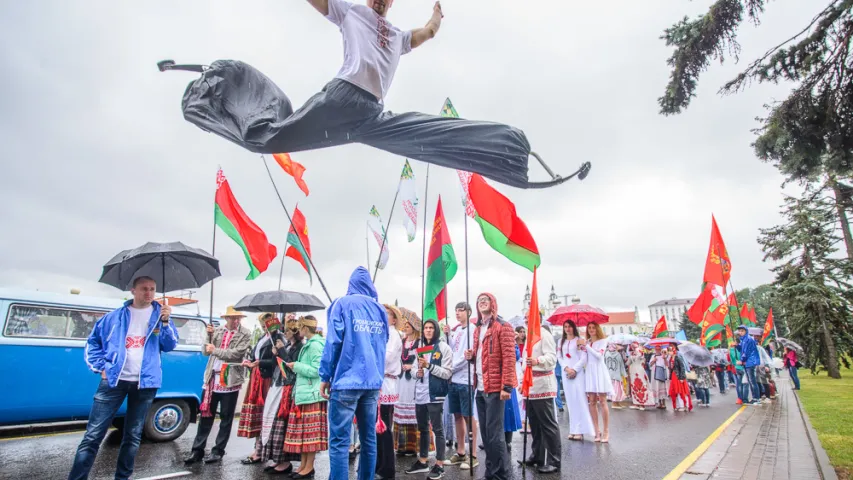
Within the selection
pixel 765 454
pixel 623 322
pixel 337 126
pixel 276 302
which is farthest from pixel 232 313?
pixel 623 322

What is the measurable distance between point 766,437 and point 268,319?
7.85m

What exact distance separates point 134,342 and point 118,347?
0.42ft

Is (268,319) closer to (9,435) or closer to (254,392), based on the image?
(254,392)

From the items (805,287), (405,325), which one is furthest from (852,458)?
(805,287)

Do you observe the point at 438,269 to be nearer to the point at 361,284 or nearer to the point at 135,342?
the point at 361,284

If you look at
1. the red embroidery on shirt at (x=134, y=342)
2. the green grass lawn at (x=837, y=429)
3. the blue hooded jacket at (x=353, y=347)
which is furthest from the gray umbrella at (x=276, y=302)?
the green grass lawn at (x=837, y=429)

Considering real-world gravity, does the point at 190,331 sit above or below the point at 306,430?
above

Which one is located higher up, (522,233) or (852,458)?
(522,233)

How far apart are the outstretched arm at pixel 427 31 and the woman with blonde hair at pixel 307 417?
357 cm

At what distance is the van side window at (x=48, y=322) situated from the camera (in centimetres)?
→ 686

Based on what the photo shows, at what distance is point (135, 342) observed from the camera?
13.7ft

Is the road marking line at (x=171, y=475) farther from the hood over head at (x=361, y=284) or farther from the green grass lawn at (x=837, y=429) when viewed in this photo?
the green grass lawn at (x=837, y=429)

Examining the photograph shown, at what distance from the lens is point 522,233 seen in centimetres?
549

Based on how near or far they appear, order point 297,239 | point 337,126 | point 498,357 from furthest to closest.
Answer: point 297,239 → point 498,357 → point 337,126
